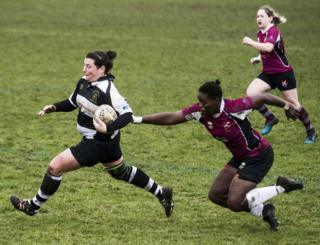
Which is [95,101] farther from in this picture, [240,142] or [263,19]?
[263,19]

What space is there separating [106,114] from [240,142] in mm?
1551

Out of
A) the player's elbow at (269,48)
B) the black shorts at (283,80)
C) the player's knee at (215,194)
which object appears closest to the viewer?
the player's knee at (215,194)

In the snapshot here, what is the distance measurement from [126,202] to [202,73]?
31.4 feet

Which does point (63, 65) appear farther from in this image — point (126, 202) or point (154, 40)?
point (126, 202)

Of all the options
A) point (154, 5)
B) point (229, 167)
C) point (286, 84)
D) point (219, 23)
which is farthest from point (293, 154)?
point (154, 5)

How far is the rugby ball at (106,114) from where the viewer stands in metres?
8.09

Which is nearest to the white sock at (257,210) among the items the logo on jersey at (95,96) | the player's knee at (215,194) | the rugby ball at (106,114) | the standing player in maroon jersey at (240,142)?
the standing player in maroon jersey at (240,142)

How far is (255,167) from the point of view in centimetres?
828

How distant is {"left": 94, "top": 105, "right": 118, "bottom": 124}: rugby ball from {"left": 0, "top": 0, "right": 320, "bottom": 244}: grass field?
1271 millimetres

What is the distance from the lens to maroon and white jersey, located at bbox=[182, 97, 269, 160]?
8086 mm

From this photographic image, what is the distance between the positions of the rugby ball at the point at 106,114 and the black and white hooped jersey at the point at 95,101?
90 mm

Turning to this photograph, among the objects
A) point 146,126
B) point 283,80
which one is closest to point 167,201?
point 283,80

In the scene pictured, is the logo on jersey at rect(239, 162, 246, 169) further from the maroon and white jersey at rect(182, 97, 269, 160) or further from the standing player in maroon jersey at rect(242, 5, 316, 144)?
the standing player in maroon jersey at rect(242, 5, 316, 144)

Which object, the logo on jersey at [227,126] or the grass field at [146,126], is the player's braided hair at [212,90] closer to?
the logo on jersey at [227,126]
